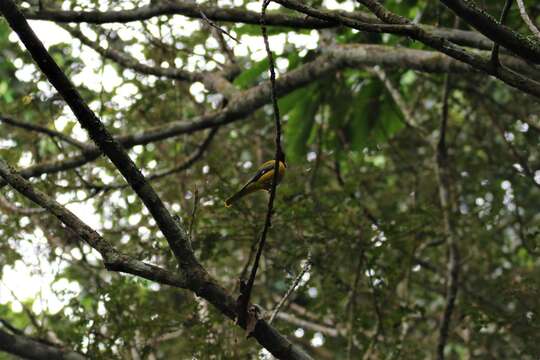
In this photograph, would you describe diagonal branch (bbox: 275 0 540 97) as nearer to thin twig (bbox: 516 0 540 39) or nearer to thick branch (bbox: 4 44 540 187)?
thin twig (bbox: 516 0 540 39)

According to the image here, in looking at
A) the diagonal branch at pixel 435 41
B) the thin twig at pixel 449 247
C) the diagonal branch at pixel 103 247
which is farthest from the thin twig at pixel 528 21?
the thin twig at pixel 449 247

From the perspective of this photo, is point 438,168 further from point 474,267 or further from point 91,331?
point 91,331

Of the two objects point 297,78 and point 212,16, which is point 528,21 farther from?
point 297,78

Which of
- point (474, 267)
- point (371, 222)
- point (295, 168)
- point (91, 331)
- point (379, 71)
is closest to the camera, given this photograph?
point (91, 331)

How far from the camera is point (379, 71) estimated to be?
626cm

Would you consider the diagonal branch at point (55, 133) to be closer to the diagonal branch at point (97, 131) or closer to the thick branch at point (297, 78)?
the thick branch at point (297, 78)

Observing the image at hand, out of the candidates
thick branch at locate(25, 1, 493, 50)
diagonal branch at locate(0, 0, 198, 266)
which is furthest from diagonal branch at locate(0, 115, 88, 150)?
diagonal branch at locate(0, 0, 198, 266)

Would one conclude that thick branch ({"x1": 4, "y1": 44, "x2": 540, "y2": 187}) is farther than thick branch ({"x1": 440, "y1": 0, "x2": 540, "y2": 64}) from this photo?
Yes

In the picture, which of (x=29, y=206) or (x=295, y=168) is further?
(x=295, y=168)

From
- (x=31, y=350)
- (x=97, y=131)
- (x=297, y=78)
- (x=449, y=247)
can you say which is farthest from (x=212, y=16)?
(x=449, y=247)

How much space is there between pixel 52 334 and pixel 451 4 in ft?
13.8

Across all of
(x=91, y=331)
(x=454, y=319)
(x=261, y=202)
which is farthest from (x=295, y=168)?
(x=91, y=331)

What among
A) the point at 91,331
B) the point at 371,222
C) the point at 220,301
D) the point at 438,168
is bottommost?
the point at 220,301

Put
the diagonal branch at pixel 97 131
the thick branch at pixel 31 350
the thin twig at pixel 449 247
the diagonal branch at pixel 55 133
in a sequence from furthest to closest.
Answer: the thin twig at pixel 449 247
the diagonal branch at pixel 55 133
the thick branch at pixel 31 350
the diagonal branch at pixel 97 131
